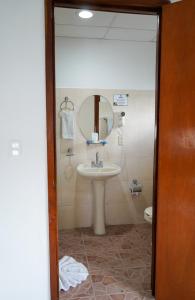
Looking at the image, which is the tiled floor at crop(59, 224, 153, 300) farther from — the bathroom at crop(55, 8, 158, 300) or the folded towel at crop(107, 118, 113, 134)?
the folded towel at crop(107, 118, 113, 134)

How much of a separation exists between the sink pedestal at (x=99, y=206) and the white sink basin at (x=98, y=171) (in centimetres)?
15

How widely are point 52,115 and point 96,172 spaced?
4.40 feet

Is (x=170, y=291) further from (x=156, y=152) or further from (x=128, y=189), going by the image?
(x=128, y=189)

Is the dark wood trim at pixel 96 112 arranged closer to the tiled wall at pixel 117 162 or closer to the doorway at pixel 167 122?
the tiled wall at pixel 117 162

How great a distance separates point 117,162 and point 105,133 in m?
0.43

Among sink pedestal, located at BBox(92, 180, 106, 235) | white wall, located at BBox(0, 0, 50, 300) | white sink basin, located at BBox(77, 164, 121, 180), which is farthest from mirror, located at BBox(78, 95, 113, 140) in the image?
white wall, located at BBox(0, 0, 50, 300)

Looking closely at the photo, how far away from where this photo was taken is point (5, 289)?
160cm

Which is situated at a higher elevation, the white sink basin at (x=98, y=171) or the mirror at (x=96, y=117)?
the mirror at (x=96, y=117)

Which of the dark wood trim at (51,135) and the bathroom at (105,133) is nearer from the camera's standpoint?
the dark wood trim at (51,135)

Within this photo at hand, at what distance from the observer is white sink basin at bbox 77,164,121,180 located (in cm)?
274

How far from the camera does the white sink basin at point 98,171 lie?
108 inches

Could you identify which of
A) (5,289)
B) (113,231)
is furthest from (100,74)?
(5,289)

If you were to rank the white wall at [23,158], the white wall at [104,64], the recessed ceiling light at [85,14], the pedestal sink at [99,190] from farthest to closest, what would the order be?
the white wall at [104,64], the pedestal sink at [99,190], the recessed ceiling light at [85,14], the white wall at [23,158]

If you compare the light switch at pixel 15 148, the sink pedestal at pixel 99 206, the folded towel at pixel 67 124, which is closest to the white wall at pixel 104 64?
the folded towel at pixel 67 124
